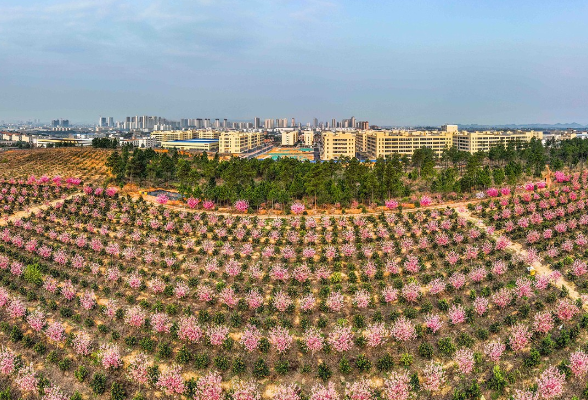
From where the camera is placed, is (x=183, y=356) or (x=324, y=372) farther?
(x=183, y=356)

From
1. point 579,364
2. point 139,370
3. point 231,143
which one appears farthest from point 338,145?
point 139,370

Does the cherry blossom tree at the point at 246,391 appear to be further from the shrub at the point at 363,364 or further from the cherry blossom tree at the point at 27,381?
the cherry blossom tree at the point at 27,381

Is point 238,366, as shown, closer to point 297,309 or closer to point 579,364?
point 297,309

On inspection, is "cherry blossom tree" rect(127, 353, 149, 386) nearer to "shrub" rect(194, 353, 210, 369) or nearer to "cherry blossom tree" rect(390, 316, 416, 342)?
"shrub" rect(194, 353, 210, 369)

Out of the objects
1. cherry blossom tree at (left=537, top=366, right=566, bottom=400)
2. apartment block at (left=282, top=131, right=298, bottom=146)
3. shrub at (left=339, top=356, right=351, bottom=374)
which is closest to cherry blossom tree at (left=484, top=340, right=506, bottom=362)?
cherry blossom tree at (left=537, top=366, right=566, bottom=400)

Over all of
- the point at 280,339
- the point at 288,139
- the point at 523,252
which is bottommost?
the point at 280,339
